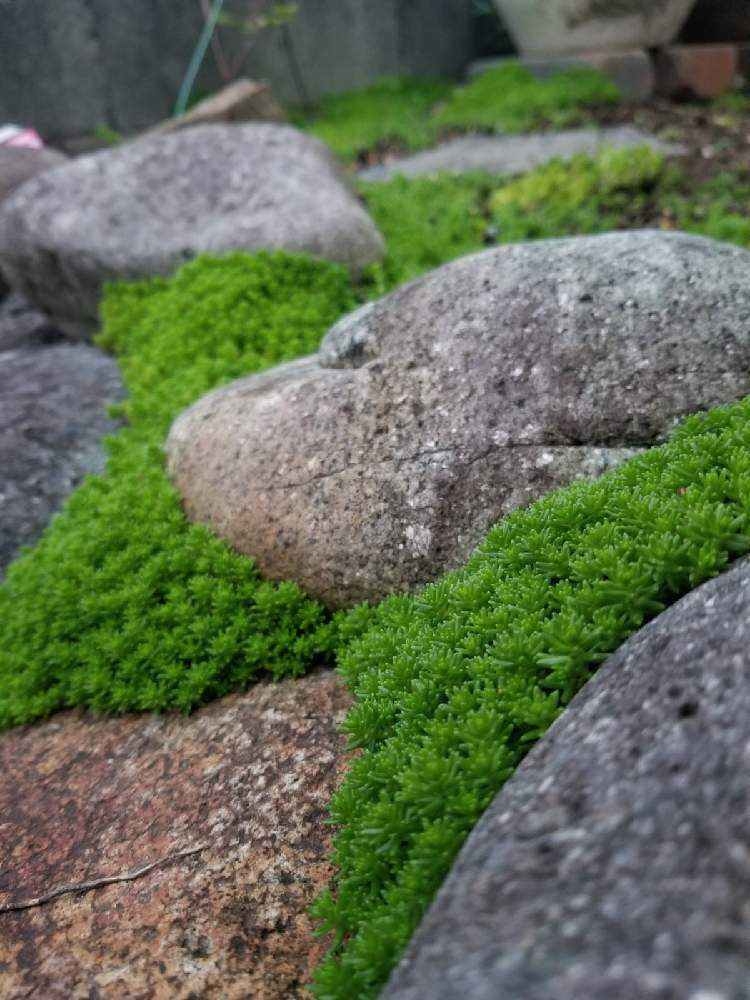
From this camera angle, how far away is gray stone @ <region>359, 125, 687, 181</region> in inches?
364

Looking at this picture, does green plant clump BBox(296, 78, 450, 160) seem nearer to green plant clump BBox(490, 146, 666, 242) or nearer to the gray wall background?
the gray wall background

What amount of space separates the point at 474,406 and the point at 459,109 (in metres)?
9.83

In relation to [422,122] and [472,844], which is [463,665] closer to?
[472,844]

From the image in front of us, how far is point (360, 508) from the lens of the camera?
387 centimetres

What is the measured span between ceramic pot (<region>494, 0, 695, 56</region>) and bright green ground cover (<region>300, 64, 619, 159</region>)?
17.8 inches

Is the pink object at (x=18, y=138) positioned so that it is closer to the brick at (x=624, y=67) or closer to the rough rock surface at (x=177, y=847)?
the brick at (x=624, y=67)

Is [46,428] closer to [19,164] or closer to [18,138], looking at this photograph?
[19,164]

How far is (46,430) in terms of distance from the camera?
19.8 feet

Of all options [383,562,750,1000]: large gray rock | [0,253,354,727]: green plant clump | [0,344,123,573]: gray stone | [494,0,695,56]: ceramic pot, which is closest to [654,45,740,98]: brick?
[494,0,695,56]: ceramic pot

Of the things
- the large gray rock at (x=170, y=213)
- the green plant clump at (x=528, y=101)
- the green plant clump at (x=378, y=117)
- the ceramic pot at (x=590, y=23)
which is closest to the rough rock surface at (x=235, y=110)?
the green plant clump at (x=378, y=117)

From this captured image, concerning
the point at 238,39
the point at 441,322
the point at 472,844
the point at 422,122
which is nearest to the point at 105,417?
the point at 441,322

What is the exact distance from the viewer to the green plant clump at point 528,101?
35.5ft

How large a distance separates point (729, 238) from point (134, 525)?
203 inches

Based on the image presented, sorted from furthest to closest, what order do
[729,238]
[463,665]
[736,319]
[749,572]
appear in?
[729,238] < [736,319] < [463,665] < [749,572]
